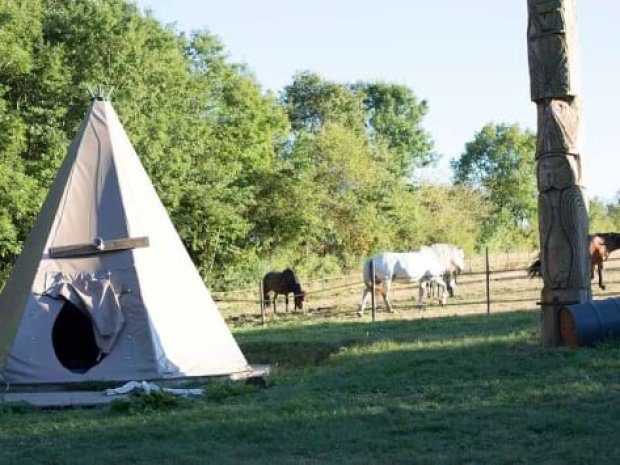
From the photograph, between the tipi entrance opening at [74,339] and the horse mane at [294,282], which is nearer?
the tipi entrance opening at [74,339]

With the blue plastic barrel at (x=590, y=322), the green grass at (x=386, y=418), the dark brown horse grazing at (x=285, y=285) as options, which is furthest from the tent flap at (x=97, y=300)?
the dark brown horse grazing at (x=285, y=285)

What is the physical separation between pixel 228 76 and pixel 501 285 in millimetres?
17064

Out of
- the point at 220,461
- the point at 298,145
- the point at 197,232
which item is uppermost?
the point at 298,145

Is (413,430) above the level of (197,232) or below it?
below

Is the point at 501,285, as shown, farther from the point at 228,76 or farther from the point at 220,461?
the point at 220,461

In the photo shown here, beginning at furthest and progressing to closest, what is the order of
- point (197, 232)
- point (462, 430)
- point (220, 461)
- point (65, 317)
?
1. point (197, 232)
2. point (65, 317)
3. point (462, 430)
4. point (220, 461)

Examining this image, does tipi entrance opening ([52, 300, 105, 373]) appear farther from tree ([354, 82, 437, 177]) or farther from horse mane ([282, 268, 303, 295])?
tree ([354, 82, 437, 177])

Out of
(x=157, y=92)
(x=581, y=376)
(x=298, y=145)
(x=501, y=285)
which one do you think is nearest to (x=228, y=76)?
(x=298, y=145)

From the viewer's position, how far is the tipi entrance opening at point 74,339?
13.8 meters

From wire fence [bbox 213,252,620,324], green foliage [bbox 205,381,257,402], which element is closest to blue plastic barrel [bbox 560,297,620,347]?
green foliage [bbox 205,381,257,402]

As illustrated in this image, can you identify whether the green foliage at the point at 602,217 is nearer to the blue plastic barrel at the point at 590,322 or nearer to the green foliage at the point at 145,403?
the blue plastic barrel at the point at 590,322

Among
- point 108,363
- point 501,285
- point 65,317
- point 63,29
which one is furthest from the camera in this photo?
point 63,29

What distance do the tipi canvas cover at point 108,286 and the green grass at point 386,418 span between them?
136 centimetres

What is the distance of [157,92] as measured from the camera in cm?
3097
